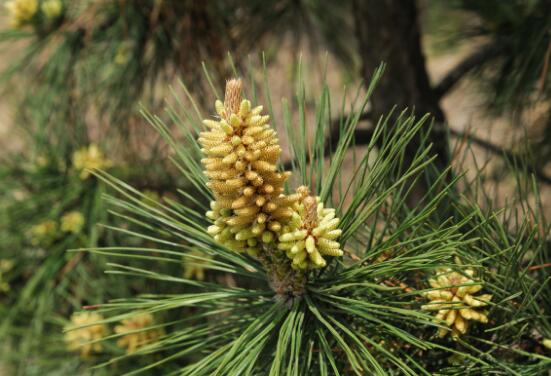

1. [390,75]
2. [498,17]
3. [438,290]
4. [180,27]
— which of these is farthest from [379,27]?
[438,290]

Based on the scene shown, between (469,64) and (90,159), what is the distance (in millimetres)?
725

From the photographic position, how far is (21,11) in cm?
104

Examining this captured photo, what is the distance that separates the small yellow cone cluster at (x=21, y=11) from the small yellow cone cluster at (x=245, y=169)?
2.33 feet

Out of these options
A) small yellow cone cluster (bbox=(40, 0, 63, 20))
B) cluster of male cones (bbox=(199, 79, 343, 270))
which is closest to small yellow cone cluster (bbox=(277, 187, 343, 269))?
cluster of male cones (bbox=(199, 79, 343, 270))

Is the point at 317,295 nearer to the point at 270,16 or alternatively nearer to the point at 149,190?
the point at 149,190

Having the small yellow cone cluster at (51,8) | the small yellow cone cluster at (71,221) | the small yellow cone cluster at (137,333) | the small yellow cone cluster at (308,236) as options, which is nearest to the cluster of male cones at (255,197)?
the small yellow cone cluster at (308,236)

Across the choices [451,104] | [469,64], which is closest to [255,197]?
[469,64]

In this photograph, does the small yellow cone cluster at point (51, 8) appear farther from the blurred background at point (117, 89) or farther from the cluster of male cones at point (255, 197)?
the cluster of male cones at point (255, 197)

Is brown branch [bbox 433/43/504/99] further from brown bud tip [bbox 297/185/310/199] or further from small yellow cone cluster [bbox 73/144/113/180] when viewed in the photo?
brown bud tip [bbox 297/185/310/199]

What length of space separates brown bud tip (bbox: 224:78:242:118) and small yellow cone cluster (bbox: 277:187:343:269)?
0.08 metres

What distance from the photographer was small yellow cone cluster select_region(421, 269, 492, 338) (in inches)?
20.2

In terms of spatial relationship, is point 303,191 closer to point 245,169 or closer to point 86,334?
point 245,169

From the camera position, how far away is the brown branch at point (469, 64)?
115 centimetres

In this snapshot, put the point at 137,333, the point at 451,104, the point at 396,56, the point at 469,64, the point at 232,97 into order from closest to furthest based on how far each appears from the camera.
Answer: the point at 232,97
the point at 137,333
the point at 396,56
the point at 469,64
the point at 451,104
